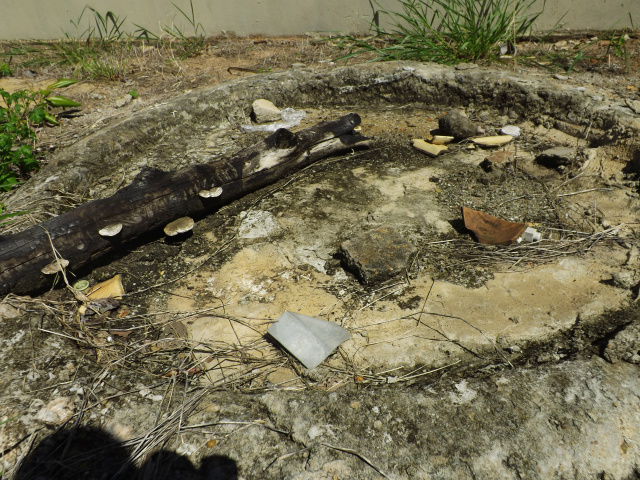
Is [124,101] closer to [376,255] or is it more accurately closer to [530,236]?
[376,255]

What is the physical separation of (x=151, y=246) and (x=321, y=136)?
1.42 metres

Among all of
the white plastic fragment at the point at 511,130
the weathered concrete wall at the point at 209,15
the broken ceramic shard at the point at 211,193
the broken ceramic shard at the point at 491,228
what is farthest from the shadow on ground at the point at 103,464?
the weathered concrete wall at the point at 209,15

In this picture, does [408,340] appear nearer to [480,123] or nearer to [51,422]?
[51,422]

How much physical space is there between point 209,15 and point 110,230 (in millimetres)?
4571

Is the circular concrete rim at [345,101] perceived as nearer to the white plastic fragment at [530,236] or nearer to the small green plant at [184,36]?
the white plastic fragment at [530,236]

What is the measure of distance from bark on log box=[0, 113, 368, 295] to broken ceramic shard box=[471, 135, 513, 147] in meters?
0.86

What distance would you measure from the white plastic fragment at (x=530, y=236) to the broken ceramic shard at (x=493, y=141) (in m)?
1.17

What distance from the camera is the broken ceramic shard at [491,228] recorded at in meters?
2.34

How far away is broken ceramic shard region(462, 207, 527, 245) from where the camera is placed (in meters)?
2.34

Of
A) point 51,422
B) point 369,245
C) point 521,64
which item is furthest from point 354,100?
point 51,422

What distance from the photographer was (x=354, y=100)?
13.6ft

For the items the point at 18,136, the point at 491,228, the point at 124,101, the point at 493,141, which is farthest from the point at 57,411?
the point at 124,101

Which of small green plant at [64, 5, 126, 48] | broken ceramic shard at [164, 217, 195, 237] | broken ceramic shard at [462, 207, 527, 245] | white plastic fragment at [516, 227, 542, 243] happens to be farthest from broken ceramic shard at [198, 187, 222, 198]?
small green plant at [64, 5, 126, 48]

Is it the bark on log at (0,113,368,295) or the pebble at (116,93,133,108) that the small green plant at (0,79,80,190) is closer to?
the pebble at (116,93,133,108)
